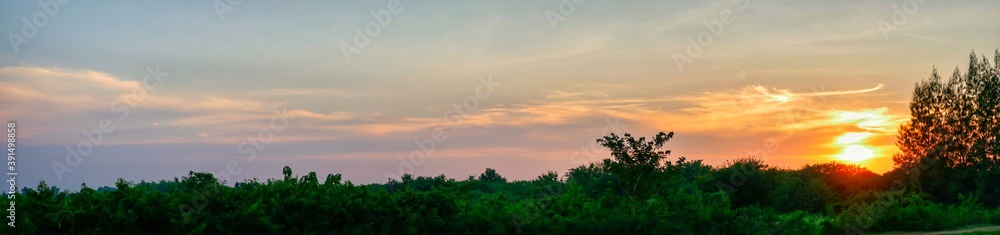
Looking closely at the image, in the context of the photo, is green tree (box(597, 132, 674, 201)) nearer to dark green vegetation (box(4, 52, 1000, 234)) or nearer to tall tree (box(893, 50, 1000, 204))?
dark green vegetation (box(4, 52, 1000, 234))

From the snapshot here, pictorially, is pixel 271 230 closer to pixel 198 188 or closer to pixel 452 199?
pixel 198 188

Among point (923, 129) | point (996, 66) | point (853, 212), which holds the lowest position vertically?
point (853, 212)

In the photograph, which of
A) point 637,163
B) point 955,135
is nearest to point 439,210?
point 637,163

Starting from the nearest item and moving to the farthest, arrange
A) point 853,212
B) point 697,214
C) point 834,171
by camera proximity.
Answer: point 697,214 < point 853,212 < point 834,171

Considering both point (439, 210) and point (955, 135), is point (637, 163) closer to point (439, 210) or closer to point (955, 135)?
point (439, 210)

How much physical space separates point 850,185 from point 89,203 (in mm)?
46339

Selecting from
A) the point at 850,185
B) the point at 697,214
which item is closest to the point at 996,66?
the point at 850,185

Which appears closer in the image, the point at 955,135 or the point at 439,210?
the point at 439,210

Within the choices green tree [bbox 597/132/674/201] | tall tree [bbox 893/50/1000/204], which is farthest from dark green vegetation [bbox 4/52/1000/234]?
tall tree [bbox 893/50/1000/204]

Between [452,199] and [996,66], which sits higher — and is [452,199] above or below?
below

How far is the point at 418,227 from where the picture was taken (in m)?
18.8

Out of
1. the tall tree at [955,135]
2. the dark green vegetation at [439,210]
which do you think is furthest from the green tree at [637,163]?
the tall tree at [955,135]

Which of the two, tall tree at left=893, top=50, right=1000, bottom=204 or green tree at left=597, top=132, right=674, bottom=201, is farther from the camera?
tall tree at left=893, top=50, right=1000, bottom=204

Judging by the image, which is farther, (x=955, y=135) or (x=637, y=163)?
(x=955, y=135)
